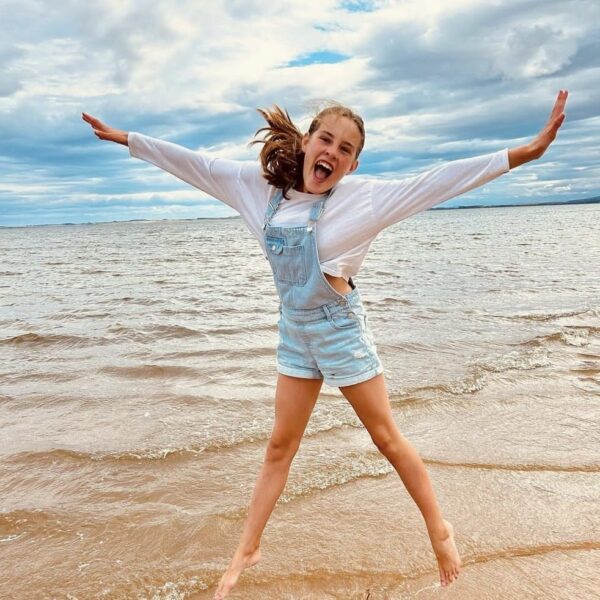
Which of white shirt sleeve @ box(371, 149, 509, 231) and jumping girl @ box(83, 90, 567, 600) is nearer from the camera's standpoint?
white shirt sleeve @ box(371, 149, 509, 231)

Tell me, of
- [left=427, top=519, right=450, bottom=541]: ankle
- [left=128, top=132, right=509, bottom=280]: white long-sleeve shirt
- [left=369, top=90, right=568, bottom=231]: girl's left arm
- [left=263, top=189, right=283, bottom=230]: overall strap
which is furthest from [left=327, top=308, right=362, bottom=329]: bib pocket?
[left=427, top=519, right=450, bottom=541]: ankle

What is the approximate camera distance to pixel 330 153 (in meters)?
2.83

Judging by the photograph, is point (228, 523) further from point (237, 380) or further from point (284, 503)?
point (237, 380)

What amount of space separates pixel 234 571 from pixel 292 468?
158cm

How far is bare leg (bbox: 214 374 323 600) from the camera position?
306 centimetres

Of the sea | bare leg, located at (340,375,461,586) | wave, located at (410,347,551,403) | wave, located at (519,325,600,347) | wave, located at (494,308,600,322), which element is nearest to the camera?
bare leg, located at (340,375,461,586)

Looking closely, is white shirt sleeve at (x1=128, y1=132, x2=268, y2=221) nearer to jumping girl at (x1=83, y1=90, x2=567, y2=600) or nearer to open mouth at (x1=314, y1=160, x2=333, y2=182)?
jumping girl at (x1=83, y1=90, x2=567, y2=600)

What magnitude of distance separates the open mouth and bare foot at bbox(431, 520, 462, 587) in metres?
1.92

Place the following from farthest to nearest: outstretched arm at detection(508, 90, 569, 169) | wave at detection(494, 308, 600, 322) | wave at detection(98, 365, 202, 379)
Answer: wave at detection(494, 308, 600, 322) < wave at detection(98, 365, 202, 379) < outstretched arm at detection(508, 90, 569, 169)

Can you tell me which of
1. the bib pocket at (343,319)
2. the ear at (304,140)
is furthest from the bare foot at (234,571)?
the ear at (304,140)

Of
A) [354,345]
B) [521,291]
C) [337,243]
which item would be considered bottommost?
[521,291]

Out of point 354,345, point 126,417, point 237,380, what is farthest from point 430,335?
point 354,345

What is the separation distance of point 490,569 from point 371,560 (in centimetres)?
65

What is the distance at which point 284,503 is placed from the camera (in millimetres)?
4117
